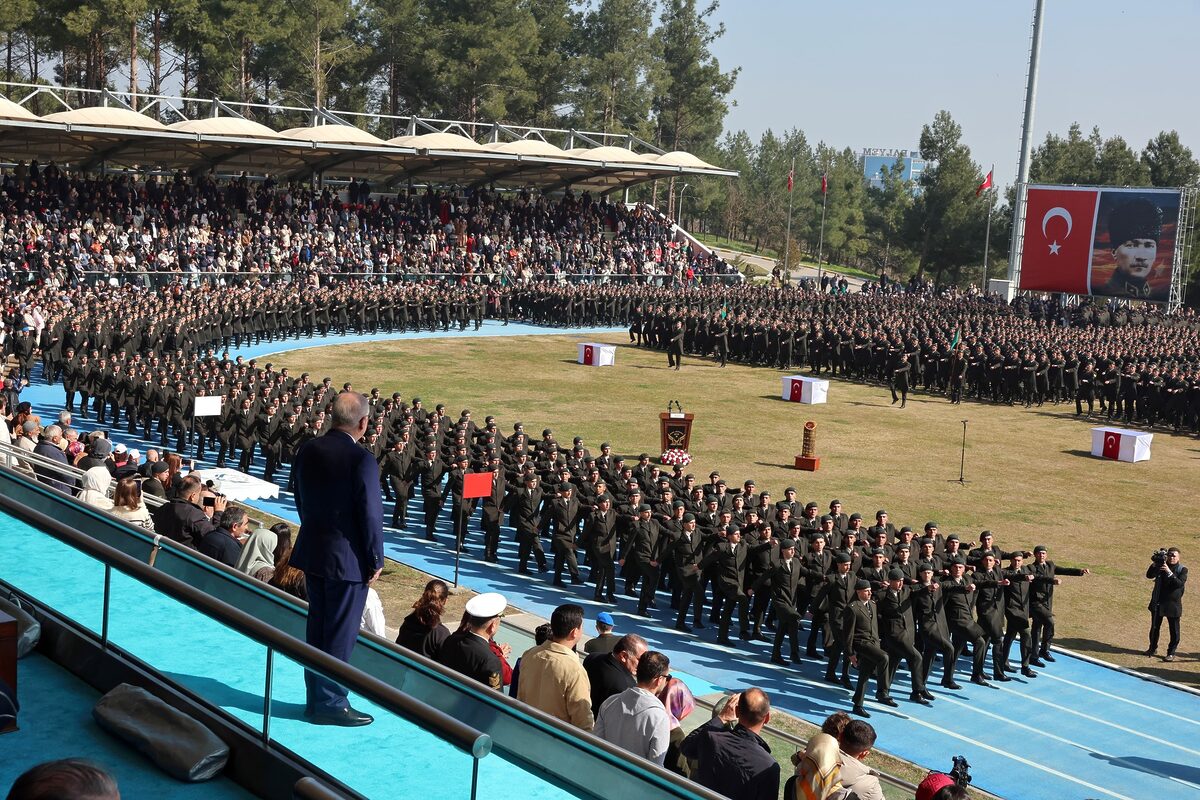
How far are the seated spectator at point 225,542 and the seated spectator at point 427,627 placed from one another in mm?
2003

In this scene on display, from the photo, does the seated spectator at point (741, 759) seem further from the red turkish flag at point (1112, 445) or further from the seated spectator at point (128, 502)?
the red turkish flag at point (1112, 445)

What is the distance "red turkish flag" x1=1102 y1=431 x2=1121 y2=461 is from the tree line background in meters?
43.6

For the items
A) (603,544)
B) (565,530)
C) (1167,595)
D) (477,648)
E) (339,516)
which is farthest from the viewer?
(565,530)

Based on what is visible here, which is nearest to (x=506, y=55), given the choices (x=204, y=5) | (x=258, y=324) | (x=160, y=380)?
(x=204, y=5)

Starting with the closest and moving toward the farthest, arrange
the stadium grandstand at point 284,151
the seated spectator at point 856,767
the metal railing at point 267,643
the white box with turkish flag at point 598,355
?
the metal railing at point 267,643 < the seated spectator at point 856,767 < the white box with turkish flag at point 598,355 < the stadium grandstand at point 284,151

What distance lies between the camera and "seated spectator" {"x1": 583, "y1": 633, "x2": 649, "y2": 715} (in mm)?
6082

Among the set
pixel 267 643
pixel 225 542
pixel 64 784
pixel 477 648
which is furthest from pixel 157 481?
pixel 64 784

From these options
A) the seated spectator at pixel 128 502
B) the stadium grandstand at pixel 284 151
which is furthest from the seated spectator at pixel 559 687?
the stadium grandstand at pixel 284 151

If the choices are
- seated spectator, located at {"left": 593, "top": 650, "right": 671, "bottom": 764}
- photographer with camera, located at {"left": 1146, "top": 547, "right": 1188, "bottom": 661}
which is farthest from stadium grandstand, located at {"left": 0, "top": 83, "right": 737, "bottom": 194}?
seated spectator, located at {"left": 593, "top": 650, "right": 671, "bottom": 764}

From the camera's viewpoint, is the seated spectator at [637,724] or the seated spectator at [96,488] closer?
the seated spectator at [637,724]

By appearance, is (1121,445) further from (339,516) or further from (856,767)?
(339,516)

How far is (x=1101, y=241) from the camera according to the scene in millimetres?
50750

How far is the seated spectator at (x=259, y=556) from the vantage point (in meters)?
7.40

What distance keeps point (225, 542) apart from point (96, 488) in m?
2.18
